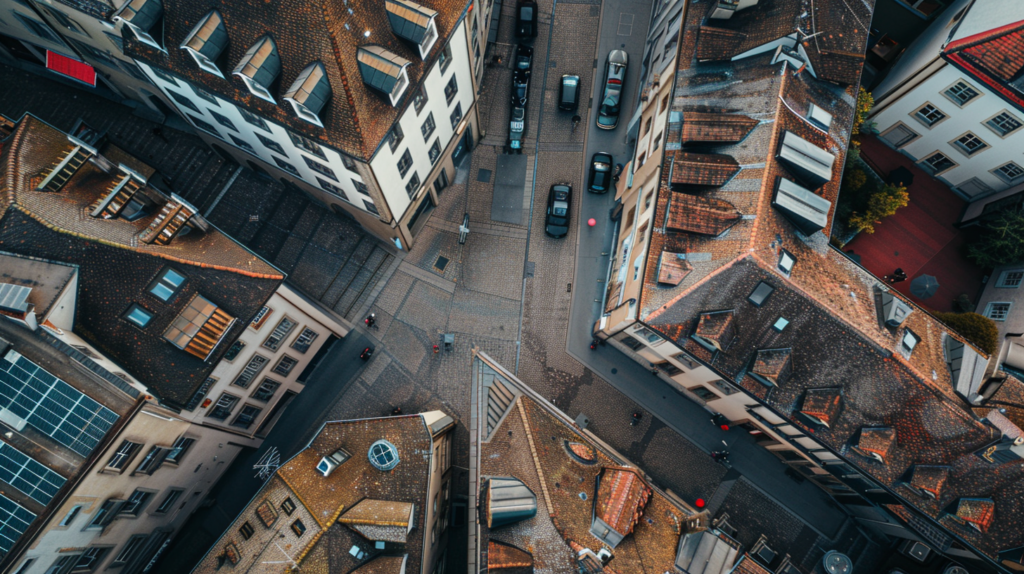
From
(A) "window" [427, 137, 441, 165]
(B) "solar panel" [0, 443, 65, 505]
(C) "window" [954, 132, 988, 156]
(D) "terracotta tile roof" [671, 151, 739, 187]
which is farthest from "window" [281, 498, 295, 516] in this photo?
(C) "window" [954, 132, 988, 156]

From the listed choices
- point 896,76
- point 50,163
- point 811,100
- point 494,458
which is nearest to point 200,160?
point 50,163

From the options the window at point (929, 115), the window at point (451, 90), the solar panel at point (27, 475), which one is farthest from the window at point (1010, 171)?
the solar panel at point (27, 475)

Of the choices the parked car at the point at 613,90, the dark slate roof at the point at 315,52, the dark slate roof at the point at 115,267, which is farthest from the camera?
the parked car at the point at 613,90

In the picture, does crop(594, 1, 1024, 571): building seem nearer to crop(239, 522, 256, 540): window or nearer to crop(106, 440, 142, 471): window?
crop(239, 522, 256, 540): window

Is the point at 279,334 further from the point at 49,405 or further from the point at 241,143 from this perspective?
the point at 241,143

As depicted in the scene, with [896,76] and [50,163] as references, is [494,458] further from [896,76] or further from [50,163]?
[896,76]

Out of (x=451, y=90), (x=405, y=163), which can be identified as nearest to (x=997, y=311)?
(x=451, y=90)

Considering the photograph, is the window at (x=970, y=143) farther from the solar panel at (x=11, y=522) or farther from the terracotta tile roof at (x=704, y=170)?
the solar panel at (x=11, y=522)
